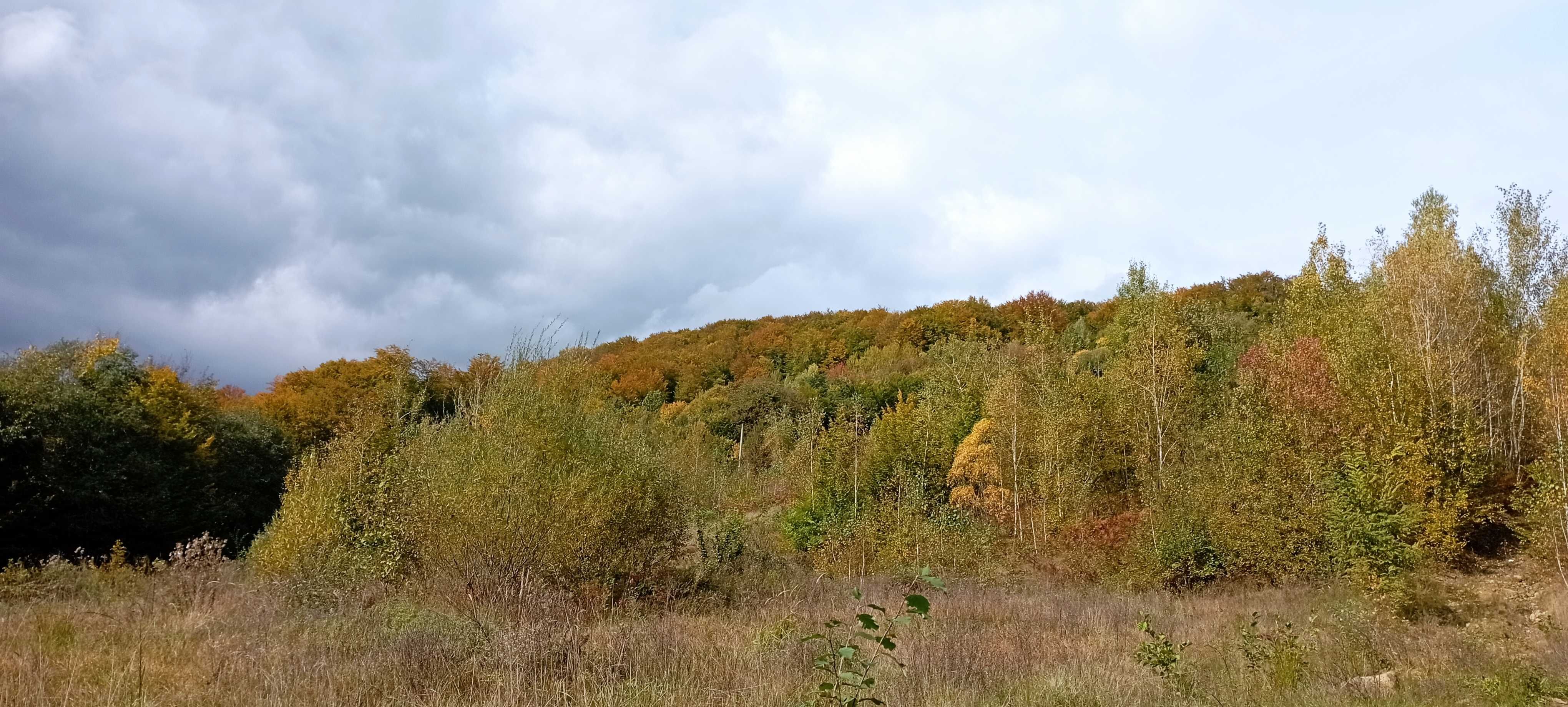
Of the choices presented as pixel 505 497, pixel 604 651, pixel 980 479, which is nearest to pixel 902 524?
pixel 980 479

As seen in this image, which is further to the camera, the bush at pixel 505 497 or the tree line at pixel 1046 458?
the tree line at pixel 1046 458

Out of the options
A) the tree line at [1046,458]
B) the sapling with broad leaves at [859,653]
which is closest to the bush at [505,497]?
the tree line at [1046,458]

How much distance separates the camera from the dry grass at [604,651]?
6.39 meters

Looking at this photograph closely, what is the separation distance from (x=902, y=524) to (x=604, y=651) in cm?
1595

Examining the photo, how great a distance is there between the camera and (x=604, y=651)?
7.70 m

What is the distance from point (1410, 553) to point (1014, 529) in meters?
10.3

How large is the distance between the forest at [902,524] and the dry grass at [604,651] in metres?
0.07

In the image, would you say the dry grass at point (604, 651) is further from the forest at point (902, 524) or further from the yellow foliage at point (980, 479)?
the yellow foliage at point (980, 479)

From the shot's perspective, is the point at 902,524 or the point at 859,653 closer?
the point at 859,653

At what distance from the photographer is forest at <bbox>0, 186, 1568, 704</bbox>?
7.31 meters

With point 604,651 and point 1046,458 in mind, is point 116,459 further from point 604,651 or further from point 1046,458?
point 1046,458

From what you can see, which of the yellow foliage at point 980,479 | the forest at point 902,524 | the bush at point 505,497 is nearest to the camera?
the forest at point 902,524

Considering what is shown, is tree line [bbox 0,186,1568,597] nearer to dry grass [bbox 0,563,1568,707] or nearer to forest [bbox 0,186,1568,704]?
forest [bbox 0,186,1568,704]

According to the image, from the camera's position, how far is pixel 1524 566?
17344mm
